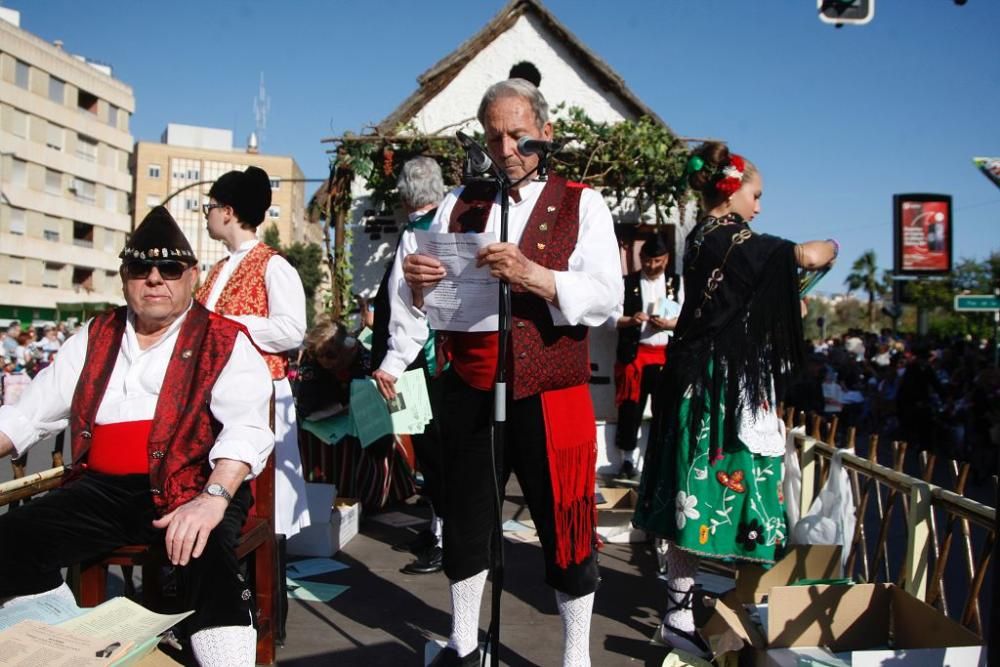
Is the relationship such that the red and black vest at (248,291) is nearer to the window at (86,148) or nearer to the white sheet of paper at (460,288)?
the white sheet of paper at (460,288)

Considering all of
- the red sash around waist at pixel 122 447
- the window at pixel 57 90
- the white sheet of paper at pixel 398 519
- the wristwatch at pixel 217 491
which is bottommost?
the white sheet of paper at pixel 398 519

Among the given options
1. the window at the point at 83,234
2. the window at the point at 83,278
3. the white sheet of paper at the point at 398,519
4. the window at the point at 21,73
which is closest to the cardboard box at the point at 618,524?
the white sheet of paper at the point at 398,519

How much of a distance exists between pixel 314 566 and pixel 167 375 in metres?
2.19

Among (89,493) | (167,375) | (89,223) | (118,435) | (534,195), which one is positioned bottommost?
(89,493)

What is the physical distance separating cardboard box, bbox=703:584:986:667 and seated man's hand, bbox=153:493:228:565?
176 cm

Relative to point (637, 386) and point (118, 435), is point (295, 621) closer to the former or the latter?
point (118, 435)

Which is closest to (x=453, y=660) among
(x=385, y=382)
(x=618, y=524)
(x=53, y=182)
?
(x=385, y=382)

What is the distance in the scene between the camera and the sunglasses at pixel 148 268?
101 inches

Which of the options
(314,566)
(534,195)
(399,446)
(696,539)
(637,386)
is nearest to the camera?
(534,195)

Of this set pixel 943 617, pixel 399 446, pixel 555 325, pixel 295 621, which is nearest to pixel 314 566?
pixel 295 621

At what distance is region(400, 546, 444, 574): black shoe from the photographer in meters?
4.34

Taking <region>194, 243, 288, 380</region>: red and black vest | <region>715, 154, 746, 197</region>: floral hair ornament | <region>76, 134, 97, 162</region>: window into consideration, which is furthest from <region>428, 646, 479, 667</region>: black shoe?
<region>76, 134, 97, 162</region>: window

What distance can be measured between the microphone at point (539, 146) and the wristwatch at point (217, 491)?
4.27ft

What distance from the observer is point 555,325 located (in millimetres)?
2607
